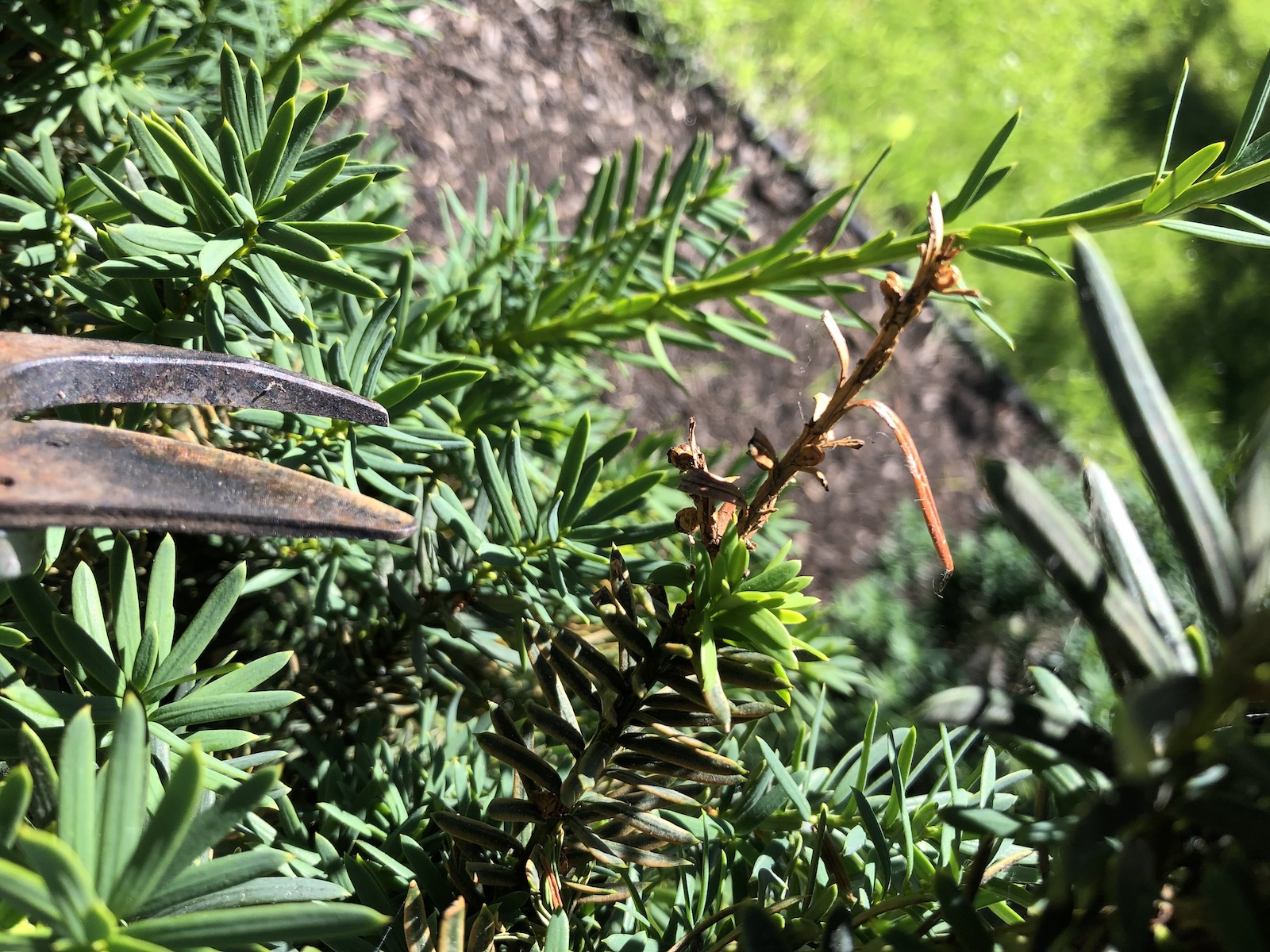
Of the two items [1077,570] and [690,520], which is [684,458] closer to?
[690,520]

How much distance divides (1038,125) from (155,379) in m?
3.36

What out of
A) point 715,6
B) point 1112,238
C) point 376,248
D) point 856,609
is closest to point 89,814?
point 376,248

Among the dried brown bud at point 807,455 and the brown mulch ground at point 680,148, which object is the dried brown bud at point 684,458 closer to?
the dried brown bud at point 807,455

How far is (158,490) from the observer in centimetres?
40

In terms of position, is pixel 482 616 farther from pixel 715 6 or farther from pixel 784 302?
pixel 715 6

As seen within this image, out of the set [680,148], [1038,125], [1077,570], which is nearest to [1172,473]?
[1077,570]

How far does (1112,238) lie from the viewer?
125 inches

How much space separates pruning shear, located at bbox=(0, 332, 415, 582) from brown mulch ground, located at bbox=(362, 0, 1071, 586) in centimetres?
154

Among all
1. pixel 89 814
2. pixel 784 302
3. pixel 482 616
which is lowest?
pixel 89 814

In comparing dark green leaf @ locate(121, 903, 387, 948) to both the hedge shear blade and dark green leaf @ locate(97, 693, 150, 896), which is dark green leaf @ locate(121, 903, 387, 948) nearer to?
dark green leaf @ locate(97, 693, 150, 896)

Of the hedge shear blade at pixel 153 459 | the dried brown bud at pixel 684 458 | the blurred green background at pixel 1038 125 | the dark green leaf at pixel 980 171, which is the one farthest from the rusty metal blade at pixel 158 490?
the blurred green background at pixel 1038 125

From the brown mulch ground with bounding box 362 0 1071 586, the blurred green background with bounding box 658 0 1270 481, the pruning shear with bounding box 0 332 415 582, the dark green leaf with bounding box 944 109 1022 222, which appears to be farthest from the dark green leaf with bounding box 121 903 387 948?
the blurred green background with bounding box 658 0 1270 481

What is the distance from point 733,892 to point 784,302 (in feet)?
1.48

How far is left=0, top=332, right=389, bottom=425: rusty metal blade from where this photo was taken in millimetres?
458
